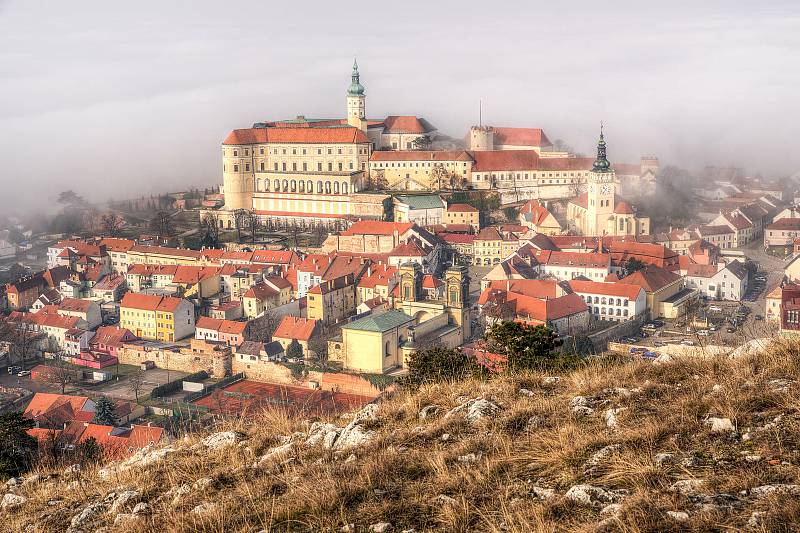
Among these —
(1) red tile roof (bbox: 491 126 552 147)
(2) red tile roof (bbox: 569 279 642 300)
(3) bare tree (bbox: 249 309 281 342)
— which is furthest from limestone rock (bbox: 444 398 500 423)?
(1) red tile roof (bbox: 491 126 552 147)

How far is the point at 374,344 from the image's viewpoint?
78.4ft

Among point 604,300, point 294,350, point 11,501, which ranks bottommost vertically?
point 294,350

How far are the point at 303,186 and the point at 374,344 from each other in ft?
78.6

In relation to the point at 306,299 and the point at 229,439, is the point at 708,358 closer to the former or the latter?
the point at 229,439

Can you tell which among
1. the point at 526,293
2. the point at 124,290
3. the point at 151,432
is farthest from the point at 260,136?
the point at 151,432

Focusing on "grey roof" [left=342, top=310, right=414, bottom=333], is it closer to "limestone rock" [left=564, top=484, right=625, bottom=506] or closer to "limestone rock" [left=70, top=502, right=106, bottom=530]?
"limestone rock" [left=70, top=502, right=106, bottom=530]

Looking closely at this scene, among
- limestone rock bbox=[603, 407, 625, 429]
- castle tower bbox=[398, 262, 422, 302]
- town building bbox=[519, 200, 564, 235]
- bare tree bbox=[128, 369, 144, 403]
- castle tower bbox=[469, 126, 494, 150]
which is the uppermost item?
castle tower bbox=[469, 126, 494, 150]

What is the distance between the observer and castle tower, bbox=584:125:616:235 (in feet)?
126

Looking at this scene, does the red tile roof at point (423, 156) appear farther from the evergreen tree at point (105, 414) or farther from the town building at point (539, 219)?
the evergreen tree at point (105, 414)

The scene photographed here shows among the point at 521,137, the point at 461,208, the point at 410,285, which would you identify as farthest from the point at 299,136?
the point at 410,285

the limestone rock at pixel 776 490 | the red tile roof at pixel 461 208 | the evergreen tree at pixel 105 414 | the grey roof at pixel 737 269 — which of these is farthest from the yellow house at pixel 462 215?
the limestone rock at pixel 776 490

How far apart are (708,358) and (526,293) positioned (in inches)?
912

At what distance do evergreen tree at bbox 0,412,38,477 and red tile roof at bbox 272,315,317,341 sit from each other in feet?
49.6

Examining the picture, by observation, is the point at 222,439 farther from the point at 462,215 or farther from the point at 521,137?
the point at 521,137
